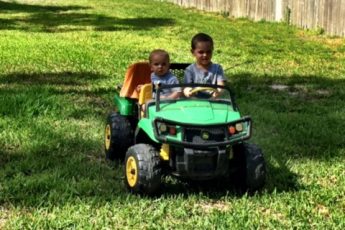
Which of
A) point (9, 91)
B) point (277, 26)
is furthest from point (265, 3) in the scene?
point (9, 91)

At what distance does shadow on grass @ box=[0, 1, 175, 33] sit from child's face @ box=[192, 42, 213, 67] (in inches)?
434

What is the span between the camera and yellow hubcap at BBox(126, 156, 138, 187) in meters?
4.59

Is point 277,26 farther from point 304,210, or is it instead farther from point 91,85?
point 304,210

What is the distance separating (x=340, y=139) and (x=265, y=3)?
13.0 meters

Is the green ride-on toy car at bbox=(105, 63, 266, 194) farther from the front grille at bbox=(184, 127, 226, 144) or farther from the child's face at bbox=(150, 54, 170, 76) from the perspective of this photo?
the child's face at bbox=(150, 54, 170, 76)

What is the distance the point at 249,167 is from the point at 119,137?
127 centimetres

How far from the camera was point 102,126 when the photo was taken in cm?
662

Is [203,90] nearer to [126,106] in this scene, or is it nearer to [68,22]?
[126,106]

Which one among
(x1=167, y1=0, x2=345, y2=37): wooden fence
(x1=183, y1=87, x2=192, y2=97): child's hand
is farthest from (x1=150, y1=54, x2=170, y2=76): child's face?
(x1=167, y1=0, x2=345, y2=37): wooden fence

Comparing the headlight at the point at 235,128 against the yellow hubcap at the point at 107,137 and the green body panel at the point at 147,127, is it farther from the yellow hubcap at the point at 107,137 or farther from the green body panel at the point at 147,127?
the yellow hubcap at the point at 107,137

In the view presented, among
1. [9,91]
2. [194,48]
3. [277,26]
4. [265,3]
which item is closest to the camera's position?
[194,48]

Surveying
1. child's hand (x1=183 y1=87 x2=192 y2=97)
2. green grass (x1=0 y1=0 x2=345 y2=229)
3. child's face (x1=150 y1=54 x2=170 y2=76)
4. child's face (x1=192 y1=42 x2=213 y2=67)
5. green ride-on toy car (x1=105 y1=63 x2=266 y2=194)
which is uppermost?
child's face (x1=192 y1=42 x2=213 y2=67)

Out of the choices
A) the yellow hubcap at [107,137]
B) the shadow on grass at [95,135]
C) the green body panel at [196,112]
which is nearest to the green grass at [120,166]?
the shadow on grass at [95,135]

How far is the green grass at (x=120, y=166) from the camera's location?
14.2 feet
